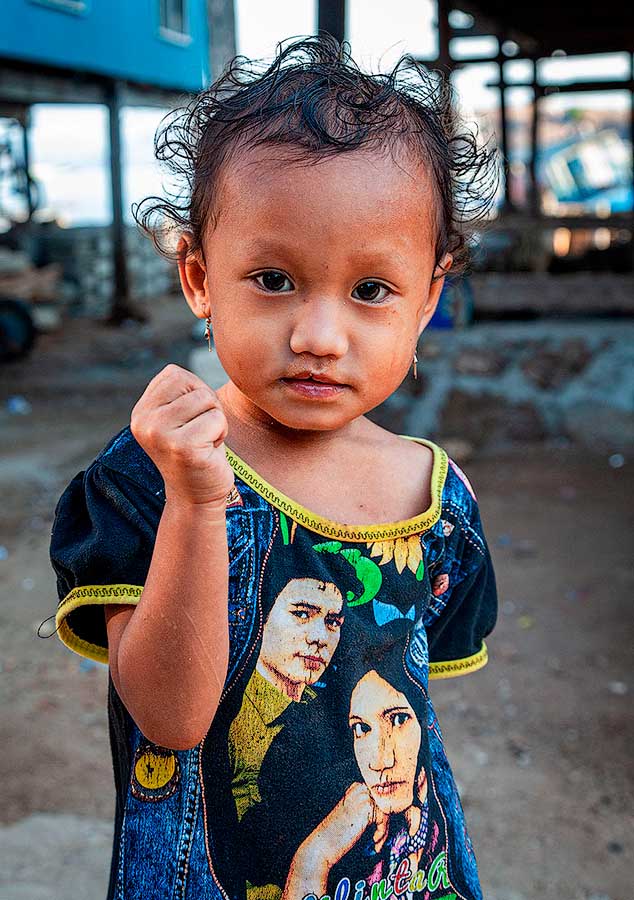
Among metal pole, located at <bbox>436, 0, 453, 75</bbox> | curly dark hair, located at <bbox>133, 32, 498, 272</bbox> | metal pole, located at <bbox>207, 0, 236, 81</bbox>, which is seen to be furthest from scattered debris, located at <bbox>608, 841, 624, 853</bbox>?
metal pole, located at <bbox>436, 0, 453, 75</bbox>

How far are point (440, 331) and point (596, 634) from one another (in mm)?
2566

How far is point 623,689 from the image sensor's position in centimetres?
325

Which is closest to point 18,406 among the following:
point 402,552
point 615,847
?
point 615,847

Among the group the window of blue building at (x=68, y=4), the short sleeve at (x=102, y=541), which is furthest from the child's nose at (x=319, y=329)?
the window of blue building at (x=68, y=4)

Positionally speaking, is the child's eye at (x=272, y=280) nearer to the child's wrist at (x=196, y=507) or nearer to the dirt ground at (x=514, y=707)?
the child's wrist at (x=196, y=507)

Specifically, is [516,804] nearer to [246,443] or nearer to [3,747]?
[3,747]

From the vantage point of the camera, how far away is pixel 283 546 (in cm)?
116

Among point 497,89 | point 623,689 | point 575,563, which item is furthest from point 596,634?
point 497,89

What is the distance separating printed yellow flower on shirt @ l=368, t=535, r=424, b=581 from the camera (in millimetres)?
1211

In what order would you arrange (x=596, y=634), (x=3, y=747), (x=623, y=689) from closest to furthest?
(x=3, y=747) → (x=623, y=689) → (x=596, y=634)

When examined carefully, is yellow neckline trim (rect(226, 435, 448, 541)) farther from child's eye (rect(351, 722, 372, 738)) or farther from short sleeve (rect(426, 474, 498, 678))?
child's eye (rect(351, 722, 372, 738))

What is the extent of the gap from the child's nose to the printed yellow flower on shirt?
10.4 inches

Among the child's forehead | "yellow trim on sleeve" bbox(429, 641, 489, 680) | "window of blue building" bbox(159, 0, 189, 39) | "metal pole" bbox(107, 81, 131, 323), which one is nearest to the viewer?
the child's forehead

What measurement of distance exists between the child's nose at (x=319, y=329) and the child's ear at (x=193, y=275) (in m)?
0.20
